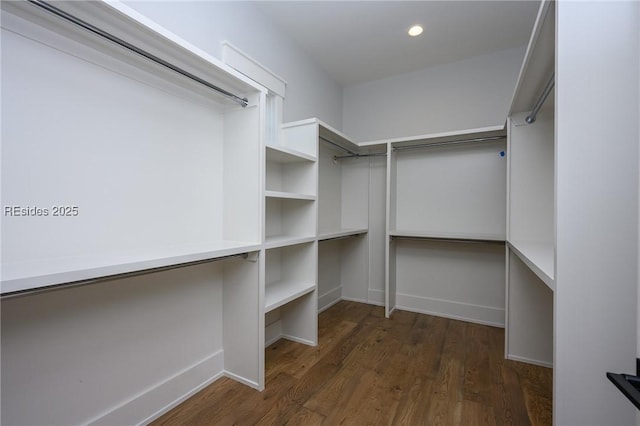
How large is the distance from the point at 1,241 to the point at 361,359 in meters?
2.07

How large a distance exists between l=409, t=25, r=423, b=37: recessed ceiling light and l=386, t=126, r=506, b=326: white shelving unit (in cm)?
90

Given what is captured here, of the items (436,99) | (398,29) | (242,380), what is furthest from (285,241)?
(436,99)

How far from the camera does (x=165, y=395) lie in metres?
1.53

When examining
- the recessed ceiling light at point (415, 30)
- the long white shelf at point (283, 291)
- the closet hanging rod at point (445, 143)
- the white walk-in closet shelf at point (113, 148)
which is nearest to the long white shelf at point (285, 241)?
the white walk-in closet shelf at point (113, 148)

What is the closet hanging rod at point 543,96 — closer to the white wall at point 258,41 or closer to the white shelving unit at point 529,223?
the white shelving unit at point 529,223

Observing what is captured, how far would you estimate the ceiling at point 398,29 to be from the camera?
7.14 ft

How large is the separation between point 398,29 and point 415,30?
154 millimetres

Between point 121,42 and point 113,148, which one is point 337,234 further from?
point 121,42

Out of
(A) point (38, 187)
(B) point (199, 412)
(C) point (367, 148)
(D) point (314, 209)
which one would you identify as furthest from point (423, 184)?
(A) point (38, 187)

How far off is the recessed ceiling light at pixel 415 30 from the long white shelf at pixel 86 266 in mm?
2420

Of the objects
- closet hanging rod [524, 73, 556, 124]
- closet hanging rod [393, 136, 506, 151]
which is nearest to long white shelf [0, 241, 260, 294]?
closet hanging rod [524, 73, 556, 124]

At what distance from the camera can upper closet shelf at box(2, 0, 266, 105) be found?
3.22 feet

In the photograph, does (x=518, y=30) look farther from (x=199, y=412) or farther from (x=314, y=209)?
(x=199, y=412)

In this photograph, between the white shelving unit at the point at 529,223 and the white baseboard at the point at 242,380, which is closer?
the white baseboard at the point at 242,380
